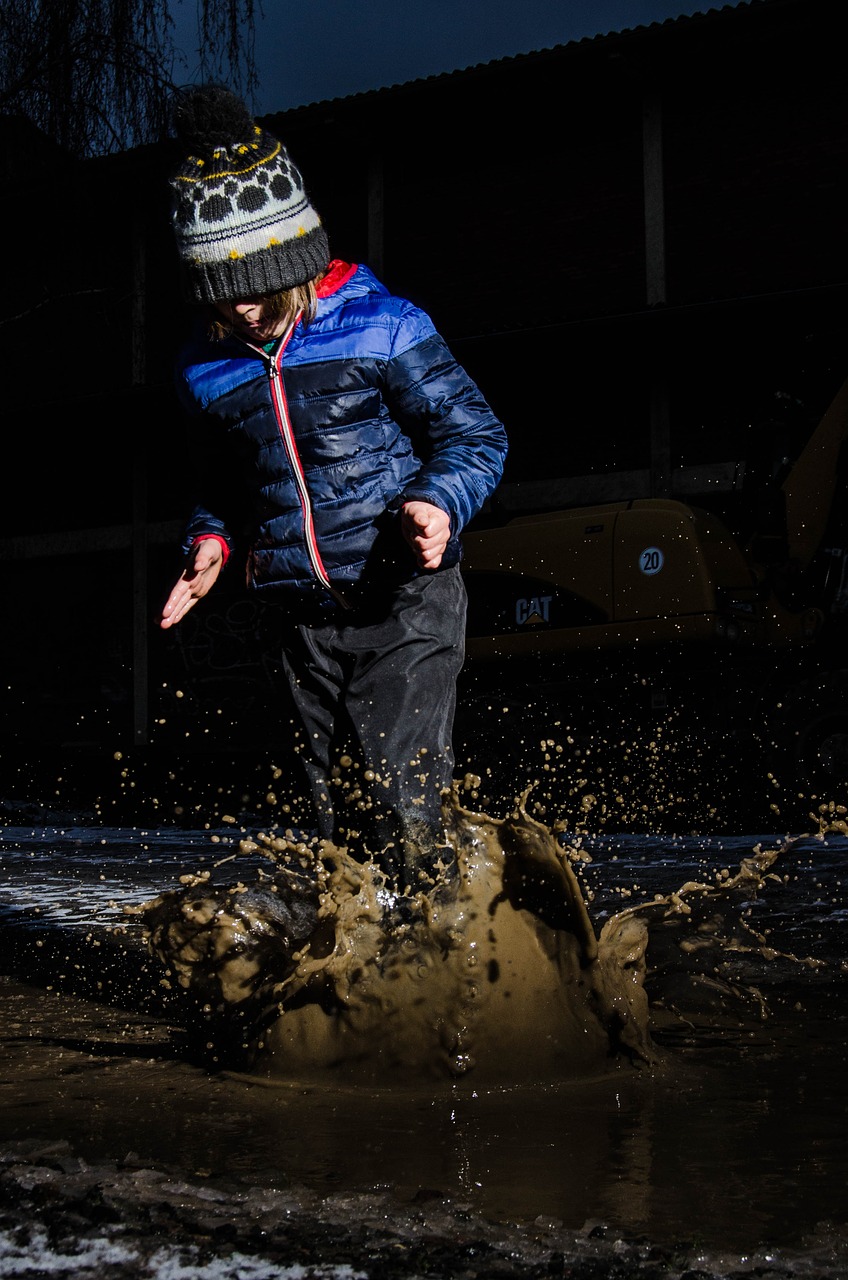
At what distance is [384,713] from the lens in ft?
9.00

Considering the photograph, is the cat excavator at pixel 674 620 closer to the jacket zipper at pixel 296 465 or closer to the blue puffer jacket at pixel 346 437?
the blue puffer jacket at pixel 346 437

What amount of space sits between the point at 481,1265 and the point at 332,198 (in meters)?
18.0

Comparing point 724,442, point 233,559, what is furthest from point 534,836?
point 724,442

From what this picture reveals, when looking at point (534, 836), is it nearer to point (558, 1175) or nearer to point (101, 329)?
point (558, 1175)

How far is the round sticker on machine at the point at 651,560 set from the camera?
10.8 meters

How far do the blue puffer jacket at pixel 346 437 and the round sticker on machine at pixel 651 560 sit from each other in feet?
26.5

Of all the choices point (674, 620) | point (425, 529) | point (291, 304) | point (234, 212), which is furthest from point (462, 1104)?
point (674, 620)

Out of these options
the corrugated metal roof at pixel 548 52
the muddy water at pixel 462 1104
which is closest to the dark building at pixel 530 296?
the corrugated metal roof at pixel 548 52

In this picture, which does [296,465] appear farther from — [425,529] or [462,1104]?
[462,1104]

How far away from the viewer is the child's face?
112 inches

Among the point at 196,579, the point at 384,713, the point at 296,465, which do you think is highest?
the point at 296,465

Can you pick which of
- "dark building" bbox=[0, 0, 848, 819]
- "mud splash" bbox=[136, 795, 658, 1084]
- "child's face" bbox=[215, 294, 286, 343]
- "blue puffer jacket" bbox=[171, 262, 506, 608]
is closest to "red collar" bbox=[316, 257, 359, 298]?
"blue puffer jacket" bbox=[171, 262, 506, 608]

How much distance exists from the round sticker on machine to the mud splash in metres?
8.30

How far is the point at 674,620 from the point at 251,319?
324 inches
